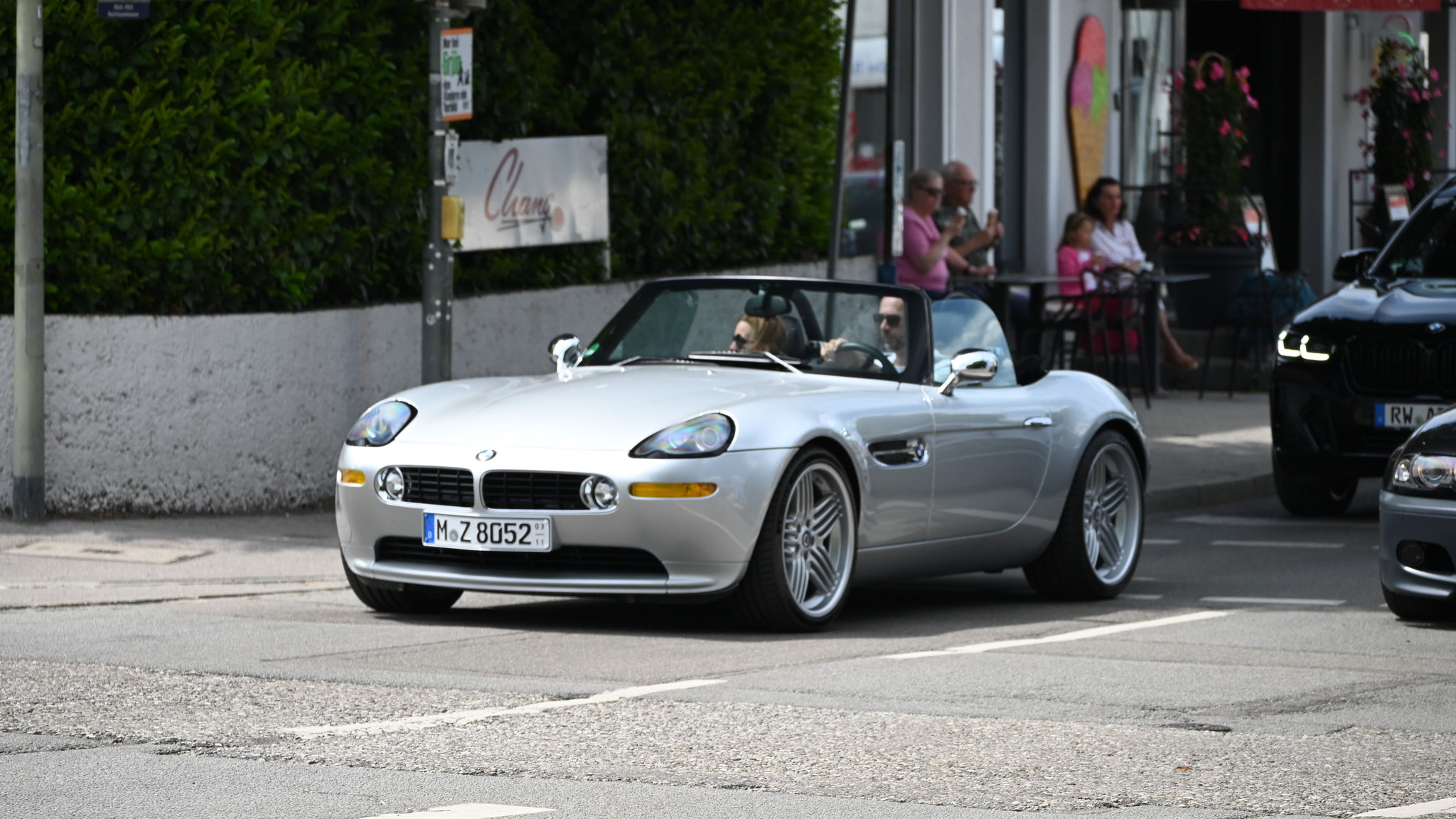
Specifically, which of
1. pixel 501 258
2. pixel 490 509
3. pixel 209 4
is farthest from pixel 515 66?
pixel 490 509

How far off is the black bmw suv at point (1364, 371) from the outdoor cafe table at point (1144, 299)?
19.0 feet

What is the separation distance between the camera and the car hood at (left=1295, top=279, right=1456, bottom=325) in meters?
12.4

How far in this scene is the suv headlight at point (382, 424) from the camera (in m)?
8.84

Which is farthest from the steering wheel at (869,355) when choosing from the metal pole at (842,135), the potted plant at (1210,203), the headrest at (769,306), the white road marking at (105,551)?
the potted plant at (1210,203)

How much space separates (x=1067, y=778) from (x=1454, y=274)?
7975mm

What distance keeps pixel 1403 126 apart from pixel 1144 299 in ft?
35.5

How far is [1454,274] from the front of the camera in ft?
43.0

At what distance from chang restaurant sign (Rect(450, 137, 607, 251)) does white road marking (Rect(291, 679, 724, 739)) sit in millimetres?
6937

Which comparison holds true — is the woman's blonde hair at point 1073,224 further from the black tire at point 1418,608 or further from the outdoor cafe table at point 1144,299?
the black tire at point 1418,608

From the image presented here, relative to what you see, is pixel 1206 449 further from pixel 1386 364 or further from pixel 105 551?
pixel 105 551

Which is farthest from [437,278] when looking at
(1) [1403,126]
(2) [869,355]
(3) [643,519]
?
(1) [1403,126]

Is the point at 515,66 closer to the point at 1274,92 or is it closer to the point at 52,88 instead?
the point at 52,88

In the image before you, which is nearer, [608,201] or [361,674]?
[361,674]

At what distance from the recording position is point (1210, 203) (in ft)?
77.6
